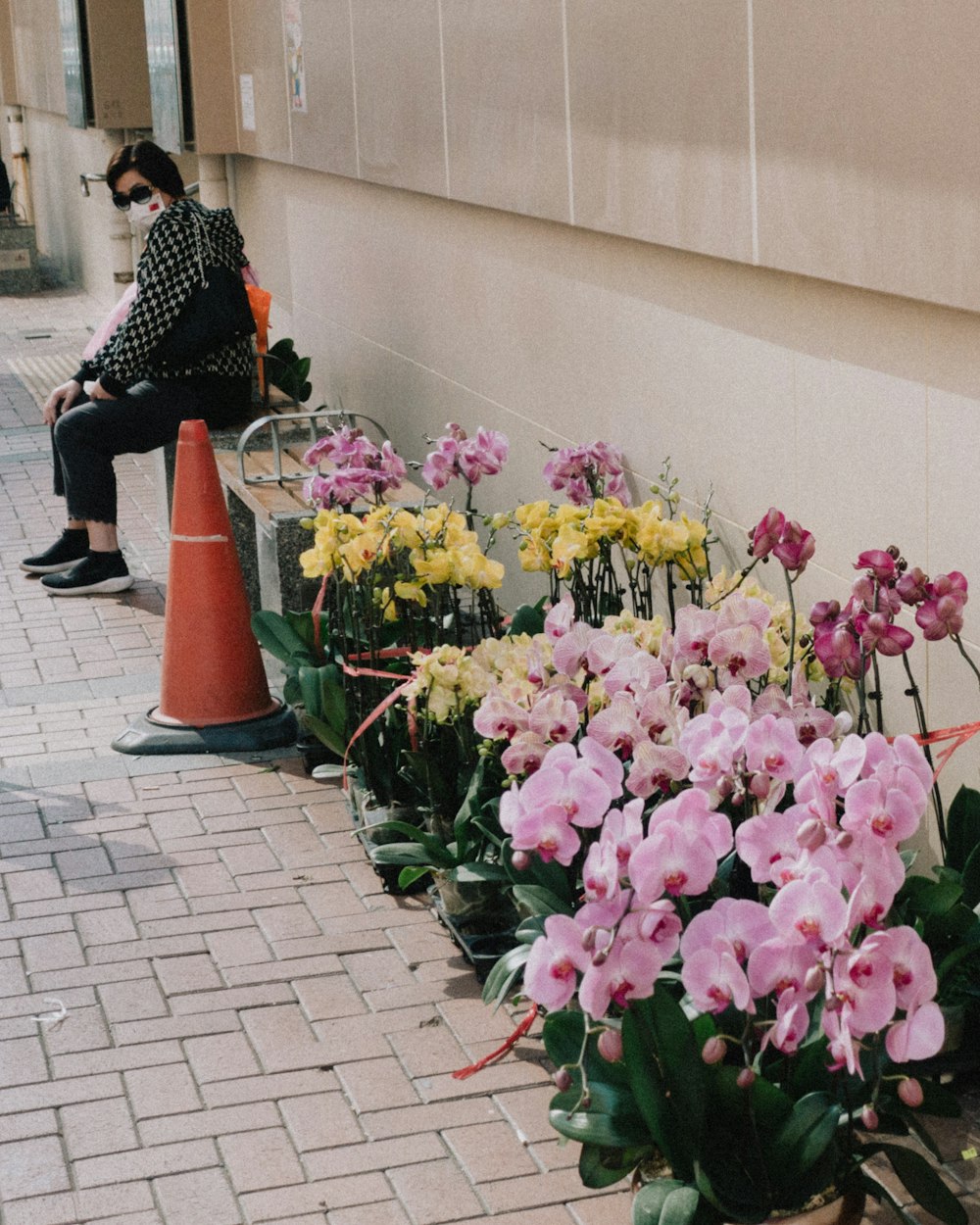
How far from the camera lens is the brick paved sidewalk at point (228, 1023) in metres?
3.48

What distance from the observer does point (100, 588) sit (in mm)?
8141

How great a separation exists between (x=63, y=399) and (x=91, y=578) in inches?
31.8

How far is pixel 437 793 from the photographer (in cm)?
465

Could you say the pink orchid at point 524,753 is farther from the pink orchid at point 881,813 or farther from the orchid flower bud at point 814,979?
the orchid flower bud at point 814,979

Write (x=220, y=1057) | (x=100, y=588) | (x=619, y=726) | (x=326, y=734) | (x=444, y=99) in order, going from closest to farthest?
(x=619, y=726) < (x=220, y=1057) < (x=326, y=734) < (x=444, y=99) < (x=100, y=588)

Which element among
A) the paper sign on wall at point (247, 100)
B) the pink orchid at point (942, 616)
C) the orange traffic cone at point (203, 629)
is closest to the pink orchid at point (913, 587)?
the pink orchid at point (942, 616)

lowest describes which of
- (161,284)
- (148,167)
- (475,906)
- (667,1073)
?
(475,906)

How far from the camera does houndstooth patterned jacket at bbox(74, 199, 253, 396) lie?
756 cm

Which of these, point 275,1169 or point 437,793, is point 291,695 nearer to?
point 437,793

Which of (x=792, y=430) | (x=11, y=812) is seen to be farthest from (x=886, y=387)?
(x=11, y=812)

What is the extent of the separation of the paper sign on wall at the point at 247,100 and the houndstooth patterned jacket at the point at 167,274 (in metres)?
2.38

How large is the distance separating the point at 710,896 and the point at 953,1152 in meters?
0.66

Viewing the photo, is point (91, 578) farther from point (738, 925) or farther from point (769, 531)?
point (738, 925)

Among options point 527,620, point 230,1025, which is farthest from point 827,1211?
point 527,620
